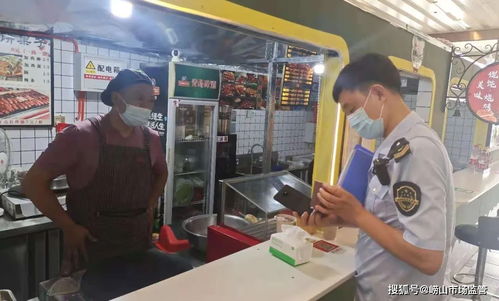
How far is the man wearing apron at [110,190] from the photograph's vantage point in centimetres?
185

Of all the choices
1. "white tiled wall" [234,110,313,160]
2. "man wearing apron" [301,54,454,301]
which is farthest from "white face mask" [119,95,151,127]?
"white tiled wall" [234,110,313,160]

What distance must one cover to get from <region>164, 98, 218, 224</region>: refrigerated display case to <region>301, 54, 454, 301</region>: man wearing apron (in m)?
3.03

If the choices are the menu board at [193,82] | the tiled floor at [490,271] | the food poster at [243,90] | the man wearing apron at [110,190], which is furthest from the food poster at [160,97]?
the tiled floor at [490,271]

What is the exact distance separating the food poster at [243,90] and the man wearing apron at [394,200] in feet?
13.3

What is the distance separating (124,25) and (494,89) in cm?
373

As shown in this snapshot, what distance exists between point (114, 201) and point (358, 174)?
4.23ft

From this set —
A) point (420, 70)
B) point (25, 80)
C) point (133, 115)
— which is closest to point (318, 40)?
point (133, 115)

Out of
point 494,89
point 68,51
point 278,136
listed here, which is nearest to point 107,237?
point 68,51

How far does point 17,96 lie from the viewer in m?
3.46

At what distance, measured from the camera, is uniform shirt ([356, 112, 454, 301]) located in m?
1.17

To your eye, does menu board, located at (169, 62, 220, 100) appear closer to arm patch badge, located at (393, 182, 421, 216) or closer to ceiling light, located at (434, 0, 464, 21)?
ceiling light, located at (434, 0, 464, 21)

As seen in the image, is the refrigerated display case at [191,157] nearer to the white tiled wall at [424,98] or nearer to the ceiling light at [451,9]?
the white tiled wall at [424,98]

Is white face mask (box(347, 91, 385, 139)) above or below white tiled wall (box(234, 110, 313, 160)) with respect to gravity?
above

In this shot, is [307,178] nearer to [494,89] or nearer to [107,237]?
[494,89]
